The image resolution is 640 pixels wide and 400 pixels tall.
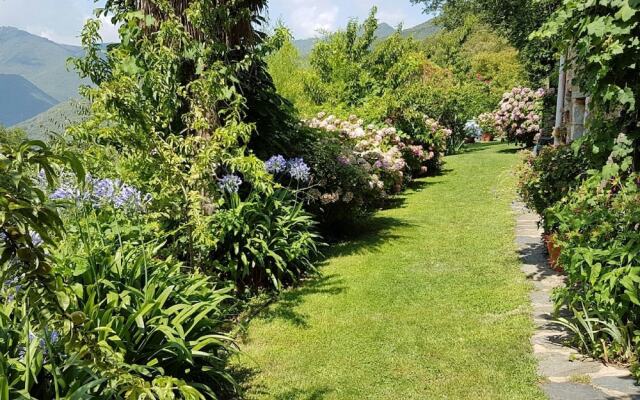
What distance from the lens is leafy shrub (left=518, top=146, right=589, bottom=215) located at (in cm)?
540

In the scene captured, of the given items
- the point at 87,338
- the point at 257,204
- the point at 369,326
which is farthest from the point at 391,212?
the point at 87,338

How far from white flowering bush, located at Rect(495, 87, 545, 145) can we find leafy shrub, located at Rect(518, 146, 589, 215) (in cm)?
1187

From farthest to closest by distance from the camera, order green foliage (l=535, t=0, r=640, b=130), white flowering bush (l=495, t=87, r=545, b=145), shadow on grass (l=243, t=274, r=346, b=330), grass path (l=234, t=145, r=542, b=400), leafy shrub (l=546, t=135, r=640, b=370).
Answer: white flowering bush (l=495, t=87, r=545, b=145), shadow on grass (l=243, t=274, r=346, b=330), green foliage (l=535, t=0, r=640, b=130), grass path (l=234, t=145, r=542, b=400), leafy shrub (l=546, t=135, r=640, b=370)

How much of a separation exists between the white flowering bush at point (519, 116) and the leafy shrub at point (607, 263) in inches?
542

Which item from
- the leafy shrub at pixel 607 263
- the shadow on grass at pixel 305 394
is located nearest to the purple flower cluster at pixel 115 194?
the shadow on grass at pixel 305 394

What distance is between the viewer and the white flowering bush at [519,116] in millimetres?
17469

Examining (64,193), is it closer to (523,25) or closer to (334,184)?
(334,184)

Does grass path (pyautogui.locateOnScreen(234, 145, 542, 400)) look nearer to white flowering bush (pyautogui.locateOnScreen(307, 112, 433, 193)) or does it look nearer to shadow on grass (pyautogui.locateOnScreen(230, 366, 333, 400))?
shadow on grass (pyautogui.locateOnScreen(230, 366, 333, 400))

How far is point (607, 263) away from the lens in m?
3.61

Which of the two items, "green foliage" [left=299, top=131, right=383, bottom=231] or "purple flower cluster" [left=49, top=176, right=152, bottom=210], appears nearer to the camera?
"purple flower cluster" [left=49, top=176, right=152, bottom=210]

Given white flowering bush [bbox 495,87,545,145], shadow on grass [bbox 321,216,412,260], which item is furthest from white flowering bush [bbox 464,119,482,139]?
shadow on grass [bbox 321,216,412,260]

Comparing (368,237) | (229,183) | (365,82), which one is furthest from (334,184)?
(365,82)

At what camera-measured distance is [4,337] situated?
266 centimetres

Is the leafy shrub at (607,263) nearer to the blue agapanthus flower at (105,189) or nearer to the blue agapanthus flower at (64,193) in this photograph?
the blue agapanthus flower at (105,189)
